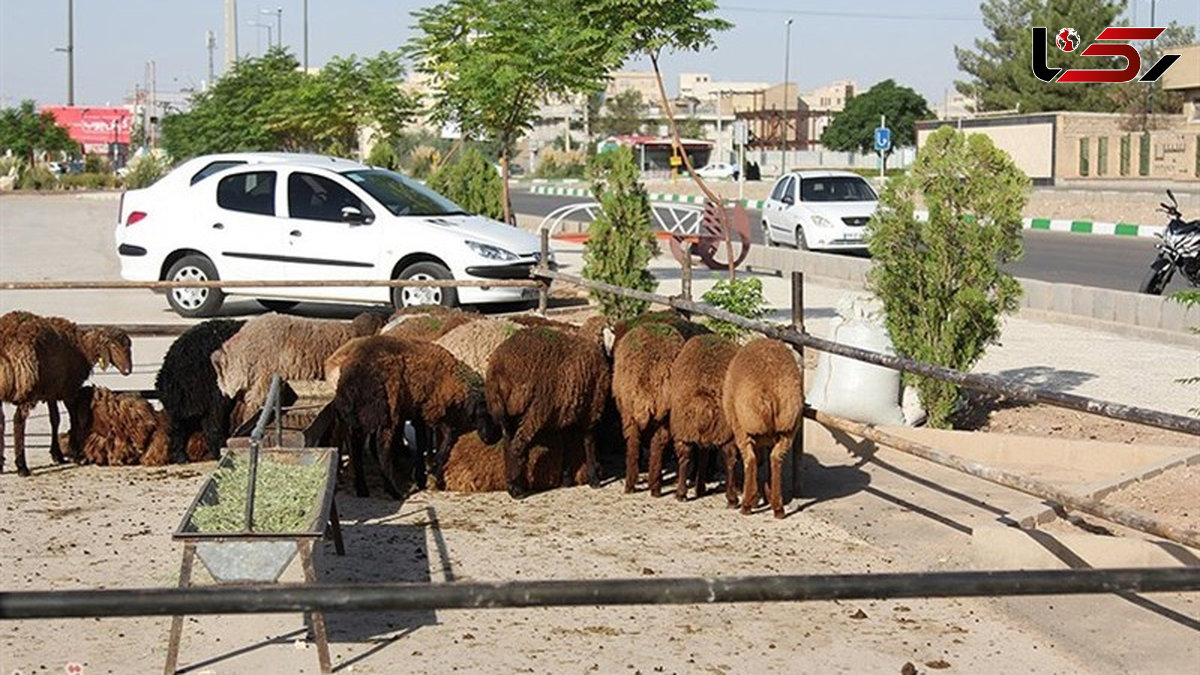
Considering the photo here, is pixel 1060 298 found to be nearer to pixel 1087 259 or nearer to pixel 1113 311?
pixel 1113 311

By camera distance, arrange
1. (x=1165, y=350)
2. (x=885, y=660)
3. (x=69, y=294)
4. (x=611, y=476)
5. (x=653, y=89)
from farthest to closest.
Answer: (x=653, y=89), (x=69, y=294), (x=1165, y=350), (x=611, y=476), (x=885, y=660)

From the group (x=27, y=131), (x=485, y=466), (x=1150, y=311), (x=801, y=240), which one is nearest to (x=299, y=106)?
(x=801, y=240)

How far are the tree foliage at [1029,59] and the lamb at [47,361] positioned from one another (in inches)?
2910

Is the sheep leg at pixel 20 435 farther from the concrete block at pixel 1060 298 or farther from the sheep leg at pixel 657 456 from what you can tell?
the concrete block at pixel 1060 298

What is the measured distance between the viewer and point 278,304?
1809 centimetres

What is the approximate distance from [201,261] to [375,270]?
2.12 metres

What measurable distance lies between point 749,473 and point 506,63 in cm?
1460

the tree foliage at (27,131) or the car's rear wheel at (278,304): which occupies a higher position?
the tree foliage at (27,131)

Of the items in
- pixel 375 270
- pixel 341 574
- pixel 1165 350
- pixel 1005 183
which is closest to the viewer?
pixel 341 574

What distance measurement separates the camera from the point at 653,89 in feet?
606

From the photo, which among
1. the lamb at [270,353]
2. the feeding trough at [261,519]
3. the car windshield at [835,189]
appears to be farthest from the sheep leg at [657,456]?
the car windshield at [835,189]

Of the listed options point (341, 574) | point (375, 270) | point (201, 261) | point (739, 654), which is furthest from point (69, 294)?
point (739, 654)

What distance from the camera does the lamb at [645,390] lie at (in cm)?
841

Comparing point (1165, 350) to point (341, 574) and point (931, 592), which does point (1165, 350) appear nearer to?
point (341, 574)
